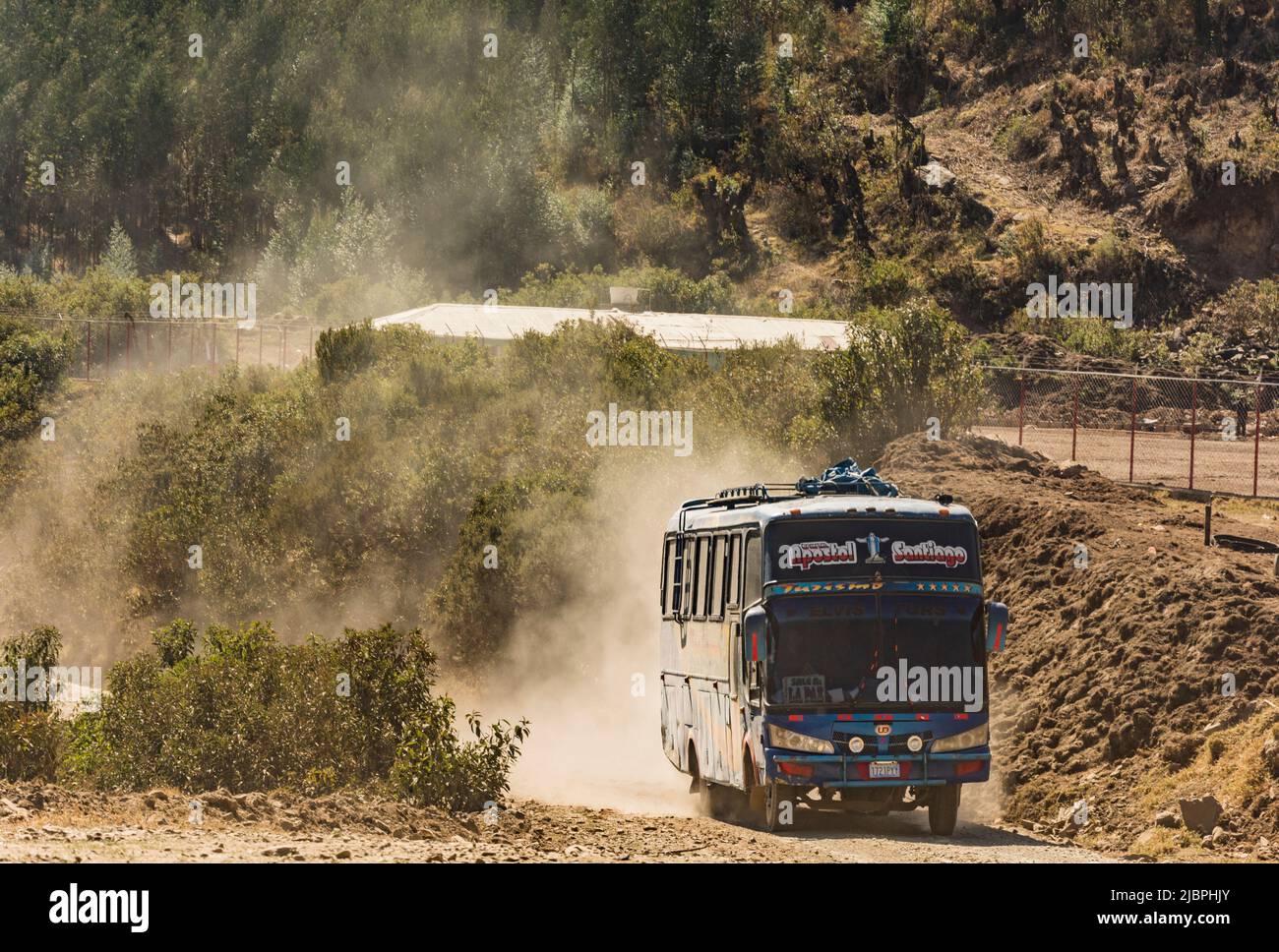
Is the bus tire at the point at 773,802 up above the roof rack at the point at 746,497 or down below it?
below

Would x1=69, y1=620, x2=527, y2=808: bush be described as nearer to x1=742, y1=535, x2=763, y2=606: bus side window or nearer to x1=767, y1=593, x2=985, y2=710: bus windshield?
x1=742, y1=535, x2=763, y2=606: bus side window

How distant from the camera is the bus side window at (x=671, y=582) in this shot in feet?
72.2

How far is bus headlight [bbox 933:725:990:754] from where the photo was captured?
17.7 meters

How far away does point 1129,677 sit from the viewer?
2172cm

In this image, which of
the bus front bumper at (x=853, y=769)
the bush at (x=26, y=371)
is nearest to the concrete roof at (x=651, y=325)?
the bush at (x=26, y=371)

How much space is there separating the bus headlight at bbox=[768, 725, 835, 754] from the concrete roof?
127 ft

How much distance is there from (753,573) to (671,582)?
3.98m

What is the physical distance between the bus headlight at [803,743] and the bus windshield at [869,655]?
30 centimetres

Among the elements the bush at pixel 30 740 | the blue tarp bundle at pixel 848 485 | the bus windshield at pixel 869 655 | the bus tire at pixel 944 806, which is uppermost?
the blue tarp bundle at pixel 848 485

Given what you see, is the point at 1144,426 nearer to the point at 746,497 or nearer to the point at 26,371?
the point at 746,497

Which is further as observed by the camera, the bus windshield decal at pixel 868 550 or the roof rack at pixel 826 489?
the roof rack at pixel 826 489

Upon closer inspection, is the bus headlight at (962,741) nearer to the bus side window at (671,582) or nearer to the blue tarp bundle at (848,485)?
the blue tarp bundle at (848,485)

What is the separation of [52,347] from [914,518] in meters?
57.3

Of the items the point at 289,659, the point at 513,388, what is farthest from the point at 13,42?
the point at 289,659
